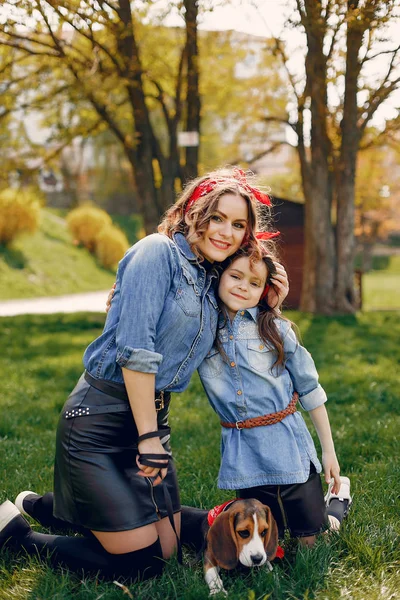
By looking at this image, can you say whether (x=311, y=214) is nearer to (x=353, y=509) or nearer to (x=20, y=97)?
(x=20, y=97)

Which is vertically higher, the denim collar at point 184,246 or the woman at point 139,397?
the denim collar at point 184,246

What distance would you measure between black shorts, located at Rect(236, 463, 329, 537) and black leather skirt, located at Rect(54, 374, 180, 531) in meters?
0.54

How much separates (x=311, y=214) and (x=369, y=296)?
39.5 ft

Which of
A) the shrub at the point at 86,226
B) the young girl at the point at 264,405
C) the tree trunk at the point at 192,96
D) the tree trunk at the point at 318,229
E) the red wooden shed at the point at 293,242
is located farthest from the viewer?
the shrub at the point at 86,226

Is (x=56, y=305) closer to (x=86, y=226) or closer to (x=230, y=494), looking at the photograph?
(x=86, y=226)

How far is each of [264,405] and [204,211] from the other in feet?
3.12

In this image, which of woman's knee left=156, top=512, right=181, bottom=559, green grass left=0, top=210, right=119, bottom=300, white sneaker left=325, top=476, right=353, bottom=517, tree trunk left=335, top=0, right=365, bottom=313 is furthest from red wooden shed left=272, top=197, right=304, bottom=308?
woman's knee left=156, top=512, right=181, bottom=559

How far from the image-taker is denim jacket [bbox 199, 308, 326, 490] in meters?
3.25

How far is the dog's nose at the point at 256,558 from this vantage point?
2807 millimetres

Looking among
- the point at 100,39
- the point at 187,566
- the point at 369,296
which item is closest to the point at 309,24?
the point at 100,39

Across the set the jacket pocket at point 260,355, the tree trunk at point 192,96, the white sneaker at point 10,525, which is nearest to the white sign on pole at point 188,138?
the tree trunk at point 192,96

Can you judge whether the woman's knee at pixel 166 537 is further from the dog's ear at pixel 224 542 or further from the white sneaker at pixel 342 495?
the white sneaker at pixel 342 495

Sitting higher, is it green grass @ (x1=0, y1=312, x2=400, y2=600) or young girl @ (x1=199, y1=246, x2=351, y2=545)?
young girl @ (x1=199, y1=246, x2=351, y2=545)

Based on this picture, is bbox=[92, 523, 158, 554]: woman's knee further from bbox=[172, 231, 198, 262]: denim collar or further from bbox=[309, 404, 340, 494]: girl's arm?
bbox=[172, 231, 198, 262]: denim collar
